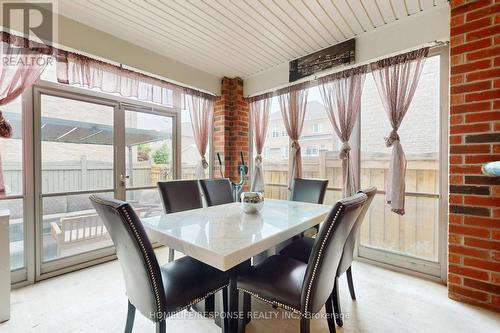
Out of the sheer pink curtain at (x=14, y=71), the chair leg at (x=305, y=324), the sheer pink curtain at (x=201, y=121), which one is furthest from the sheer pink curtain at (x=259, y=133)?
the sheer pink curtain at (x=14, y=71)

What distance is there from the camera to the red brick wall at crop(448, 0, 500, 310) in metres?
1.71

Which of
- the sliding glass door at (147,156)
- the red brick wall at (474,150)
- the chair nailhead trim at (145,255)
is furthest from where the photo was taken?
A: the sliding glass door at (147,156)

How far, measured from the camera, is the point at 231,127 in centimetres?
379

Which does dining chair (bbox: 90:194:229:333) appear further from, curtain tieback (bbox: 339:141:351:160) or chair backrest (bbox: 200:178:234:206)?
curtain tieback (bbox: 339:141:351:160)

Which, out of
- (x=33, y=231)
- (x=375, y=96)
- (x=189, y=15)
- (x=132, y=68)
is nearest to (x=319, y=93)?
(x=375, y=96)

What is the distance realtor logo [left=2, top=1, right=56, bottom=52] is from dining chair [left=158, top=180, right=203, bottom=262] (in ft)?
5.53

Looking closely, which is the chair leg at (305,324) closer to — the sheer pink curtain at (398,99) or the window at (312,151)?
the sheer pink curtain at (398,99)

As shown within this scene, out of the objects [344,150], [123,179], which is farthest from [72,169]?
[344,150]

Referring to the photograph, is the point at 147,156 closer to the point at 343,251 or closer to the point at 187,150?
the point at 187,150

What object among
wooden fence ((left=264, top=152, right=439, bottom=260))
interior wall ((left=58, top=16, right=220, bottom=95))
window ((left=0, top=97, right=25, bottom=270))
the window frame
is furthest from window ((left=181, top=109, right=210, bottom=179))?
wooden fence ((left=264, top=152, right=439, bottom=260))

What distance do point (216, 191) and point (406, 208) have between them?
6.78 feet

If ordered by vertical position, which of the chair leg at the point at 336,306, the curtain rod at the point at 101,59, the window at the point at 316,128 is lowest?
the chair leg at the point at 336,306

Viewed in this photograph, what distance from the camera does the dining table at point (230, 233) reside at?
1098 mm

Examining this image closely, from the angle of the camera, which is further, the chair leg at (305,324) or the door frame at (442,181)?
the door frame at (442,181)
